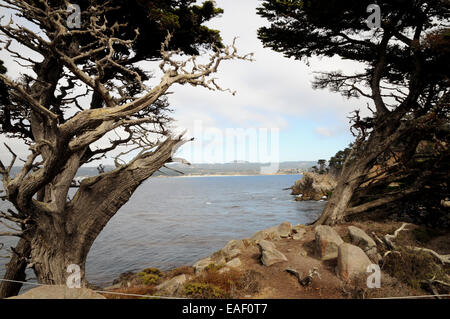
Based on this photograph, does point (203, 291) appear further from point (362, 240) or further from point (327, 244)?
point (362, 240)

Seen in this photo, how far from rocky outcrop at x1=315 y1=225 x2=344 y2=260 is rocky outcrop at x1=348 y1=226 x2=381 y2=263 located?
1.57 feet

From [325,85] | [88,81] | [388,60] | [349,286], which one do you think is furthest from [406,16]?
[88,81]

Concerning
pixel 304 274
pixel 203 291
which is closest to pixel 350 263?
pixel 304 274

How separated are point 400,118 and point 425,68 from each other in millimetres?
2192

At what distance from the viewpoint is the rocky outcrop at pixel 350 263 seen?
5617 millimetres

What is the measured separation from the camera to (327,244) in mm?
7152

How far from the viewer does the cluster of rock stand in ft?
18.7

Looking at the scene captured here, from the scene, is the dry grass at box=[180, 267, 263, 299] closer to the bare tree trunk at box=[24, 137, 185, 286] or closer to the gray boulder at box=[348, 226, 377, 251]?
the bare tree trunk at box=[24, 137, 185, 286]

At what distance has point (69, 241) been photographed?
5637 millimetres

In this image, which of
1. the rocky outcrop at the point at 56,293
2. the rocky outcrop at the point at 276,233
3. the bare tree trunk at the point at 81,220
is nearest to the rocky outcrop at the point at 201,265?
the rocky outcrop at the point at 276,233

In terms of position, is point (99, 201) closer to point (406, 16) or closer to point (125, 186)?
point (125, 186)

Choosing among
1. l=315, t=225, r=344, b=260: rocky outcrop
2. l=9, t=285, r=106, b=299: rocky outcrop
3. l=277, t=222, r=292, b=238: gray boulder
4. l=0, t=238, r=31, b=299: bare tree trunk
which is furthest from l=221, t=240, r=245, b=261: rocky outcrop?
l=0, t=238, r=31, b=299: bare tree trunk

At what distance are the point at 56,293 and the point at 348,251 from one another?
6.30 metres

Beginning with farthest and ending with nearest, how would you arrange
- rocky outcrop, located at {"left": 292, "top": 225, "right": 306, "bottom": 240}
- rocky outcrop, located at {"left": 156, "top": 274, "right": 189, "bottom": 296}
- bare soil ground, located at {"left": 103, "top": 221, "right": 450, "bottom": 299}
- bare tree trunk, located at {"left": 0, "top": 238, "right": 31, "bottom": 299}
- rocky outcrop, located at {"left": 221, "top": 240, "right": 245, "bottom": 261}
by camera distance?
rocky outcrop, located at {"left": 292, "top": 225, "right": 306, "bottom": 240} < rocky outcrop, located at {"left": 221, "top": 240, "right": 245, "bottom": 261} < bare tree trunk, located at {"left": 0, "top": 238, "right": 31, "bottom": 299} < rocky outcrop, located at {"left": 156, "top": 274, "right": 189, "bottom": 296} < bare soil ground, located at {"left": 103, "top": 221, "right": 450, "bottom": 299}
